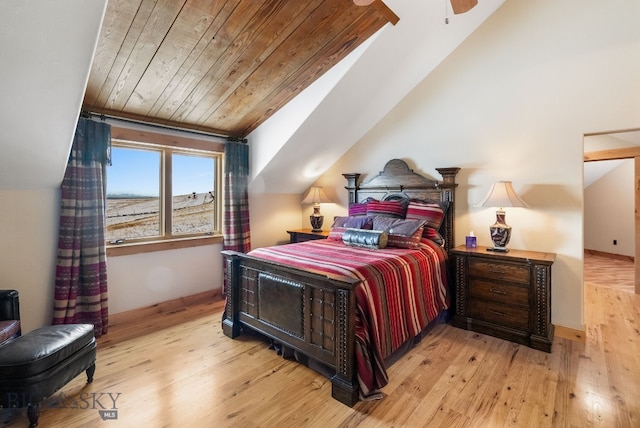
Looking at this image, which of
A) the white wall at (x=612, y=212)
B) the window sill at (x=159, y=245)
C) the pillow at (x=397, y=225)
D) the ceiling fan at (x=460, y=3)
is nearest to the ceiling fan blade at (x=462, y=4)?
the ceiling fan at (x=460, y=3)

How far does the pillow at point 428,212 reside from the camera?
3.33 m

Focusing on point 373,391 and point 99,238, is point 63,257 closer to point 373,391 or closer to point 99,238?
point 99,238

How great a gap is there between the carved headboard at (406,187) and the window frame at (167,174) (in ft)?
5.77

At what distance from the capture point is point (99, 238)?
112 inches

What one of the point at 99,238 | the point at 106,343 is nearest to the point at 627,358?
the point at 106,343

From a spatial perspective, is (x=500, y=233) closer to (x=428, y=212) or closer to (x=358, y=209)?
(x=428, y=212)

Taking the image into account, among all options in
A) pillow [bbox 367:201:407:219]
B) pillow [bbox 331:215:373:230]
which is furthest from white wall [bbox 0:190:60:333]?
pillow [bbox 367:201:407:219]

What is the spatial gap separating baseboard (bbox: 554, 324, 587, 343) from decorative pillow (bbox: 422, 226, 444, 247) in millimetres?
1266

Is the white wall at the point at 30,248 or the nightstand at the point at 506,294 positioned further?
the nightstand at the point at 506,294

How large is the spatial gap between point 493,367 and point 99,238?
353cm

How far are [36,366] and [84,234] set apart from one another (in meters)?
1.37

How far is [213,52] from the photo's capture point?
2523 millimetres

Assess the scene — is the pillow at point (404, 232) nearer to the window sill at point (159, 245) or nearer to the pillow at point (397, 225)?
the pillow at point (397, 225)

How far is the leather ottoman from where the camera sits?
5.51 ft
